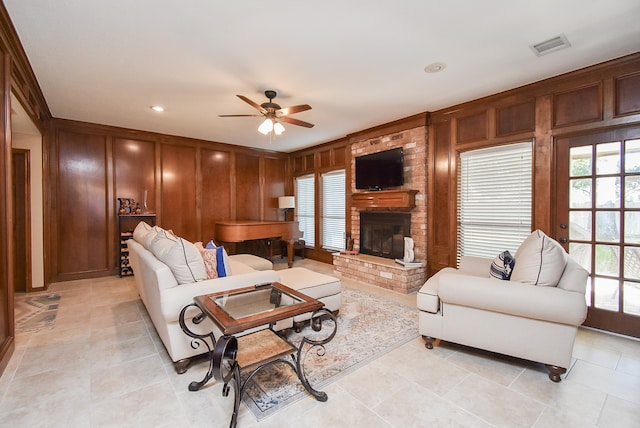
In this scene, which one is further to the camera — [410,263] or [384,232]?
[384,232]

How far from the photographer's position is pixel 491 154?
11.7 feet

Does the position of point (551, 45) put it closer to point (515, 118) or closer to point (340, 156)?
point (515, 118)

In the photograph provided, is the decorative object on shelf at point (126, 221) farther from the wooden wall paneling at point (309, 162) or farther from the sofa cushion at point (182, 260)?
the wooden wall paneling at point (309, 162)

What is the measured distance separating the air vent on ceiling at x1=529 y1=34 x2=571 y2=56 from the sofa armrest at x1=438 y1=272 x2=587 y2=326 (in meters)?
1.98

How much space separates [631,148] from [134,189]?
6.57 m

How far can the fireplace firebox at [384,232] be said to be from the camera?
4.48 m

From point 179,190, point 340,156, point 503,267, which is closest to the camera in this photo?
point 503,267

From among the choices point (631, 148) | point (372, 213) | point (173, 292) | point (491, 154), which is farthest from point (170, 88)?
point (631, 148)

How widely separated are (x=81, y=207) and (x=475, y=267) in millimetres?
5741

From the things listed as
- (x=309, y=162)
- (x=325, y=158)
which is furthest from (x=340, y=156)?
(x=309, y=162)

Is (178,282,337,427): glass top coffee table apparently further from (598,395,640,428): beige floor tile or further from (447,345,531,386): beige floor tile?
(598,395,640,428): beige floor tile

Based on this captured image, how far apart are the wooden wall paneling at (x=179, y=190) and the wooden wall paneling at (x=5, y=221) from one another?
3022mm

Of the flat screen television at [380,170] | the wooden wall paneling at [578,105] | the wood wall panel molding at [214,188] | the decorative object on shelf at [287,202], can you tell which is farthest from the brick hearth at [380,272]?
the wood wall panel molding at [214,188]

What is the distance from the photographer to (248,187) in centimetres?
637
